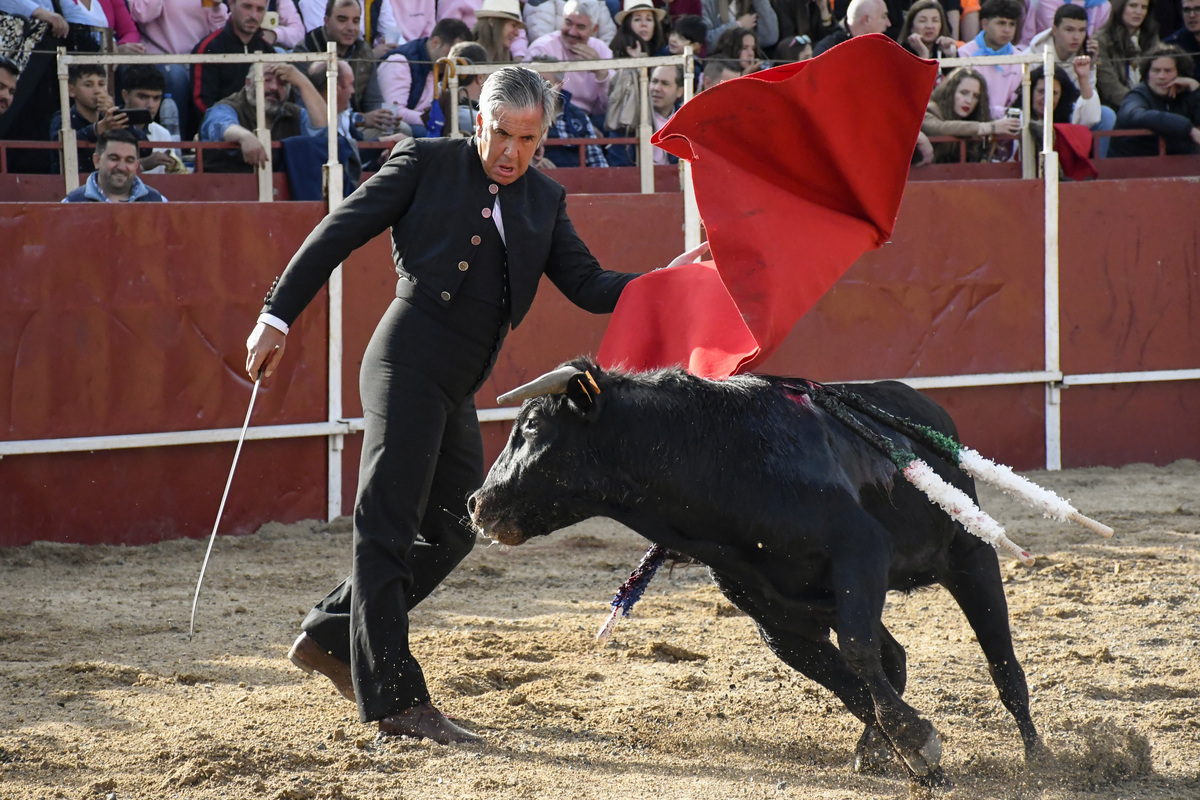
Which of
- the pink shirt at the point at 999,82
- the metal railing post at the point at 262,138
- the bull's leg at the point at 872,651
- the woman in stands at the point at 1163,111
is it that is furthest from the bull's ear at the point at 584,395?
the woman in stands at the point at 1163,111

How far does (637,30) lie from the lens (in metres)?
8.30

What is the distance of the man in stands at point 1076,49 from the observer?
8.79 meters

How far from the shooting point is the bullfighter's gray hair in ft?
10.4

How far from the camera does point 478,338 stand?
3.45 meters

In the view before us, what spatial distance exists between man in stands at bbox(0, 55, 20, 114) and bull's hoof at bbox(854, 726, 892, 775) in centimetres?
539

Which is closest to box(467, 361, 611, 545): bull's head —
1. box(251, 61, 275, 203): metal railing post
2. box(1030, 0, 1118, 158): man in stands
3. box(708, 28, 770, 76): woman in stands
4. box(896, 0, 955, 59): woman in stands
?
box(251, 61, 275, 203): metal railing post

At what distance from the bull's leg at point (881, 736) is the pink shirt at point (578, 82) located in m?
5.46

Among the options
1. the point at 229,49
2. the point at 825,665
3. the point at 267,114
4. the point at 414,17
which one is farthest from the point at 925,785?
the point at 414,17

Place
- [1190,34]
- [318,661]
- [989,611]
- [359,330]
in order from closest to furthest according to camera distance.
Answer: [989,611] → [318,661] → [359,330] → [1190,34]

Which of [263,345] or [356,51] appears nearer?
[263,345]

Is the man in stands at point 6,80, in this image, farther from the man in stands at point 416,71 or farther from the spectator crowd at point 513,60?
the man in stands at point 416,71

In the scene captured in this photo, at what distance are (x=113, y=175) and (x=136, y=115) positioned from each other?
0.46 m

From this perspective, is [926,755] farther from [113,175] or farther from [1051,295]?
[1051,295]

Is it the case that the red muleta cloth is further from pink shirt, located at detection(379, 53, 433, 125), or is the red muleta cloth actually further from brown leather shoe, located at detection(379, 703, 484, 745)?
pink shirt, located at detection(379, 53, 433, 125)
